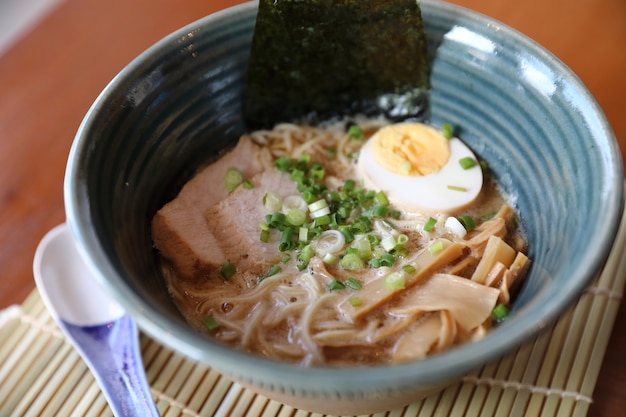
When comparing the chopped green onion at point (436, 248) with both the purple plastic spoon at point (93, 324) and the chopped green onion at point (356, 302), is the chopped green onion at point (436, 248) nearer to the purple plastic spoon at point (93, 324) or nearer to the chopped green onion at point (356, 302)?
the chopped green onion at point (356, 302)

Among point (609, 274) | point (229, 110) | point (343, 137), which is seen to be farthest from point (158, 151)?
point (609, 274)

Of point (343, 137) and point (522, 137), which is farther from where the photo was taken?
point (343, 137)

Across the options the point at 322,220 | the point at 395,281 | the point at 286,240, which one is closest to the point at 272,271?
the point at 286,240

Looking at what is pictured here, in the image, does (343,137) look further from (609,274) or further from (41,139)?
(41,139)

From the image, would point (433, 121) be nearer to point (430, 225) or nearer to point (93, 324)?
point (430, 225)

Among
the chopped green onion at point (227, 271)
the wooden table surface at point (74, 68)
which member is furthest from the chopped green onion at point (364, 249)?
the wooden table surface at point (74, 68)

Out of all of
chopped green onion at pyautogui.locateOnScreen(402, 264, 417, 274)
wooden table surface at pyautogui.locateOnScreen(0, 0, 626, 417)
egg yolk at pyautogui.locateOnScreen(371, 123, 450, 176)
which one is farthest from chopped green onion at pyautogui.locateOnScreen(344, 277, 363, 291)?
wooden table surface at pyautogui.locateOnScreen(0, 0, 626, 417)
